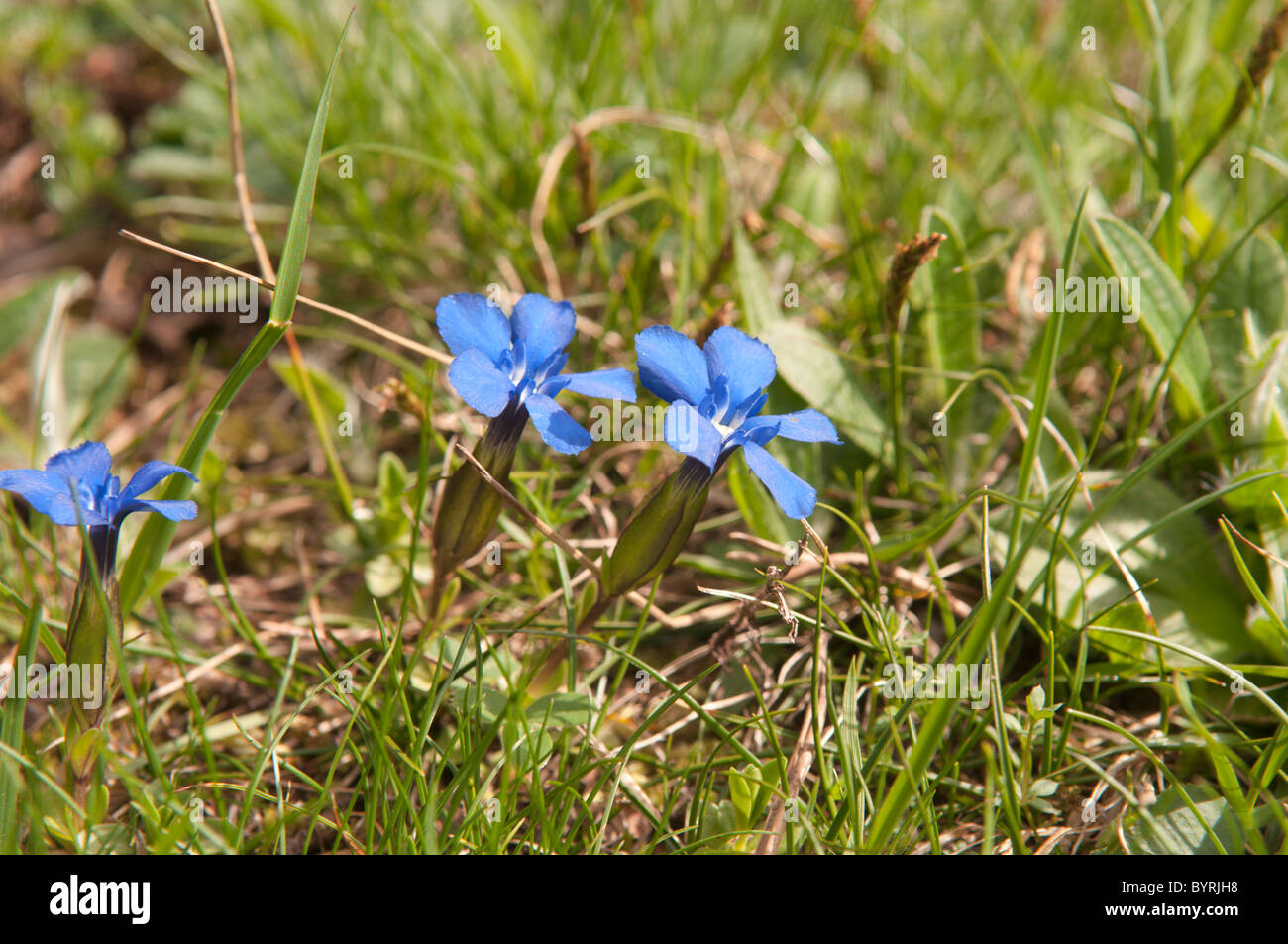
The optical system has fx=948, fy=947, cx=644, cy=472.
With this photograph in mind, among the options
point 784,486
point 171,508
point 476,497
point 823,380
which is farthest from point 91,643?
point 823,380

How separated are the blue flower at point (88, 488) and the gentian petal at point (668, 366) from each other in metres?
0.76

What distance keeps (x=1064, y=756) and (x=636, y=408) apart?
4.22 ft

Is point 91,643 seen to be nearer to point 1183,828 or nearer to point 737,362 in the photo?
point 737,362

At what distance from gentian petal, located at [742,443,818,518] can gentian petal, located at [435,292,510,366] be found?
489mm

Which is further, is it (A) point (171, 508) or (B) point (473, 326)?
(B) point (473, 326)

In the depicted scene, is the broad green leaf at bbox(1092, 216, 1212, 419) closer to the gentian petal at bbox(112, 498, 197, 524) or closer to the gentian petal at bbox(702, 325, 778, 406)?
the gentian petal at bbox(702, 325, 778, 406)

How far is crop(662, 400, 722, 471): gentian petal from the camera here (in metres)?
1.47

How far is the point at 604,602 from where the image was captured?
1.87 meters

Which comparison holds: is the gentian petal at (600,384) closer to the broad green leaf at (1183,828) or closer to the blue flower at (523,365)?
the blue flower at (523,365)

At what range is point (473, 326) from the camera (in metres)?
1.65

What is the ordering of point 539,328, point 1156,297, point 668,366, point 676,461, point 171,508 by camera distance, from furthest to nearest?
point 676,461 < point 1156,297 < point 539,328 < point 668,366 < point 171,508

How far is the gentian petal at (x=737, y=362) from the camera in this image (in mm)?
1682

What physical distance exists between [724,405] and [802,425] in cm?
14

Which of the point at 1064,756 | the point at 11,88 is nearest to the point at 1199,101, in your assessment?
the point at 1064,756
